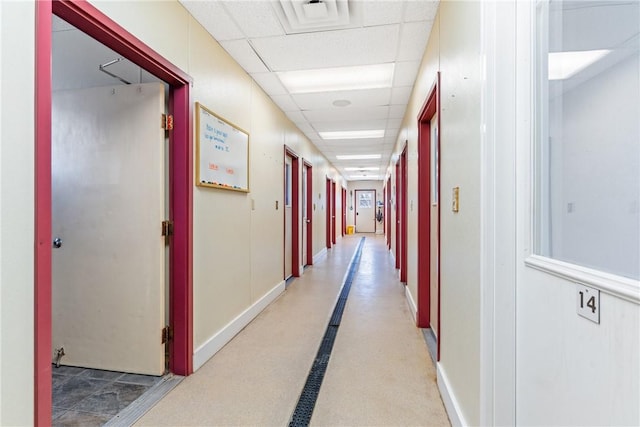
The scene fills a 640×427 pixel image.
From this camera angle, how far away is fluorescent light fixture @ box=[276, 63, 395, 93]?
3244 millimetres

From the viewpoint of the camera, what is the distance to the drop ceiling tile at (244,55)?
2.69m

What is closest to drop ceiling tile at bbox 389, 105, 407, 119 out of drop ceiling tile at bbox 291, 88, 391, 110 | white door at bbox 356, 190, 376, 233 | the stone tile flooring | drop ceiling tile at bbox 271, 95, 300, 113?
drop ceiling tile at bbox 291, 88, 391, 110

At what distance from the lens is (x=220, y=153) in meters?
2.64

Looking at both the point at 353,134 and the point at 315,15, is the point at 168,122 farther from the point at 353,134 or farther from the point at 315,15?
the point at 353,134

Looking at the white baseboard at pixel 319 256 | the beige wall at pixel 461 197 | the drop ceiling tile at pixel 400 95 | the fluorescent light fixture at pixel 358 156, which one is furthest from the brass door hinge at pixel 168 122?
the fluorescent light fixture at pixel 358 156

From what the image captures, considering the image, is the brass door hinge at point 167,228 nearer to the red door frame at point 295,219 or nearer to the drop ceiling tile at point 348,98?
the drop ceiling tile at point 348,98

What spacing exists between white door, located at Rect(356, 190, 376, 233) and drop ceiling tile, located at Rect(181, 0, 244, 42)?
12978mm

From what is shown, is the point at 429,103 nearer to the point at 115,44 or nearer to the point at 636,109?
the point at 636,109

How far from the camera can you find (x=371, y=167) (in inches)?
416

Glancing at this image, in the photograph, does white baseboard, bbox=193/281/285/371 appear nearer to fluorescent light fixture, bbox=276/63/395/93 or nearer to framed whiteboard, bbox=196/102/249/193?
framed whiteboard, bbox=196/102/249/193

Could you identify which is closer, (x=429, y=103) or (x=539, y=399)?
(x=539, y=399)

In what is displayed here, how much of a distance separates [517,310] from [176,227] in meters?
2.06

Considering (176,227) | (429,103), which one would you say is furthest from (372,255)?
(176,227)

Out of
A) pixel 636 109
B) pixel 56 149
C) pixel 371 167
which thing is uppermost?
pixel 371 167
